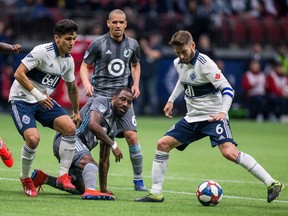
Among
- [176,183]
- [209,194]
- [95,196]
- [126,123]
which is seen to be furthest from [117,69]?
[209,194]

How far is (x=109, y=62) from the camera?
12133 mm

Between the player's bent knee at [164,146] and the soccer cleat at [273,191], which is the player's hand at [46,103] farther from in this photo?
the soccer cleat at [273,191]

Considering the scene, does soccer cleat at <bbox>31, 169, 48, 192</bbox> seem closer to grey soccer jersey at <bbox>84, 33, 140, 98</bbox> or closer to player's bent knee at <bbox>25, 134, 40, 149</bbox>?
player's bent knee at <bbox>25, 134, 40, 149</bbox>

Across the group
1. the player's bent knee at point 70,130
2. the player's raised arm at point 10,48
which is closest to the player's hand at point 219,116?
the player's bent knee at point 70,130

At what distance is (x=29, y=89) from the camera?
10.5 meters

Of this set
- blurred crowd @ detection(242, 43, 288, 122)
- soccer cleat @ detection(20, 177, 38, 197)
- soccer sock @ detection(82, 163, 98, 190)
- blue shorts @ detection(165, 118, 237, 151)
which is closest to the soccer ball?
blue shorts @ detection(165, 118, 237, 151)

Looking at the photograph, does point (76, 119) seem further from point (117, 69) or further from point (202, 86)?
point (202, 86)

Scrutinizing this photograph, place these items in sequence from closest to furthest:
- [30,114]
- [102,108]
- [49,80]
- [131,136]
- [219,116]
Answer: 1. [219,116]
2. [30,114]
3. [49,80]
4. [102,108]
5. [131,136]

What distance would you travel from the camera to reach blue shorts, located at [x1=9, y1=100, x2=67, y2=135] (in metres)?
10.7

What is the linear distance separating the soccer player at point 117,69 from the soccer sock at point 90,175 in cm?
149

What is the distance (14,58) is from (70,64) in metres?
14.8

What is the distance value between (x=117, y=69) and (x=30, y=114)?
69.7 inches

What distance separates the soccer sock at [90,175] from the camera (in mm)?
10356

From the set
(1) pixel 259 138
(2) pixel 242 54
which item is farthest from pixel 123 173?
(2) pixel 242 54
